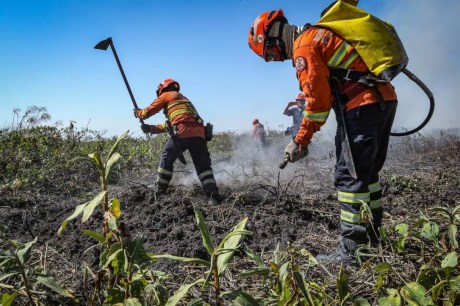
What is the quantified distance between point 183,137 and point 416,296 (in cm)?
395

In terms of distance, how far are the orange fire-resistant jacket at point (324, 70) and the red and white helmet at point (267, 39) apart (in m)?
0.51

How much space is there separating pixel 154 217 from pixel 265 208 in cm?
116

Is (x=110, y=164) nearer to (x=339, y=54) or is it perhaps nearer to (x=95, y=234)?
(x=95, y=234)

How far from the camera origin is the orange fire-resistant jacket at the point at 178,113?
4.80m

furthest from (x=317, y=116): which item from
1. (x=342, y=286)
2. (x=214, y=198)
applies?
(x=214, y=198)

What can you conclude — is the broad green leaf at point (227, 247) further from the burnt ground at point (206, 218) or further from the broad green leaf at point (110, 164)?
the burnt ground at point (206, 218)

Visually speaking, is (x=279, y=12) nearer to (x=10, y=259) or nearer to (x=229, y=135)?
(x=10, y=259)

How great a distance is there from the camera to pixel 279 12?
292 cm

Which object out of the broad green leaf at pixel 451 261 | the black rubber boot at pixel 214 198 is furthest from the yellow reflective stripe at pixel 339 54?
the black rubber boot at pixel 214 198

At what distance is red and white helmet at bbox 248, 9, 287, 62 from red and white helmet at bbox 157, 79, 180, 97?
2503 millimetres

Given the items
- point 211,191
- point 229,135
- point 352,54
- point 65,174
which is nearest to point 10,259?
point 352,54

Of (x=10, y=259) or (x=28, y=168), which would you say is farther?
(x=28, y=168)

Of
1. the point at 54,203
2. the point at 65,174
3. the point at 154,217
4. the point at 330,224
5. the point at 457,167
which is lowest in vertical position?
the point at 457,167

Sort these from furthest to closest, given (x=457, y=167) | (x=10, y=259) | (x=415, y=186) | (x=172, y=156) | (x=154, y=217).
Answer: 1. (x=457, y=167)
2. (x=172, y=156)
3. (x=415, y=186)
4. (x=154, y=217)
5. (x=10, y=259)
